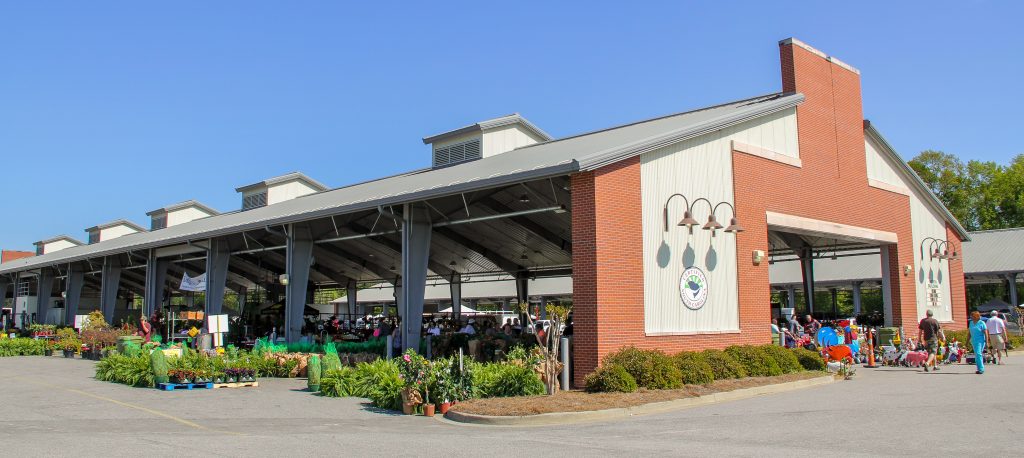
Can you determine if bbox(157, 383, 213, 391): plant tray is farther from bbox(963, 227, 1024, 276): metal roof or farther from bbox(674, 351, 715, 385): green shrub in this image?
bbox(963, 227, 1024, 276): metal roof

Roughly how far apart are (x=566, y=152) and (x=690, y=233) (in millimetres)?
4156

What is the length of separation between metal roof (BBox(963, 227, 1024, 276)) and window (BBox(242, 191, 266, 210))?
3516 centimetres

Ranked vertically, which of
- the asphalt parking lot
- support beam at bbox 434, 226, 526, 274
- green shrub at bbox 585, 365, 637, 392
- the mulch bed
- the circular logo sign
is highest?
support beam at bbox 434, 226, 526, 274

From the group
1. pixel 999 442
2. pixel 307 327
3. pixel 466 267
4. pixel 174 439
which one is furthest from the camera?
pixel 466 267

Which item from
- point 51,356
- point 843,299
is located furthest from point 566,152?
point 843,299

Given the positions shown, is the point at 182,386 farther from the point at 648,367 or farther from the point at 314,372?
the point at 648,367

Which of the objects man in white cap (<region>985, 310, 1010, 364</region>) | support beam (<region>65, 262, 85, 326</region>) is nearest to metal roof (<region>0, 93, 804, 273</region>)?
man in white cap (<region>985, 310, 1010, 364</region>)

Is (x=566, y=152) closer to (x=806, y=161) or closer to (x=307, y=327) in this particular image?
(x=806, y=161)

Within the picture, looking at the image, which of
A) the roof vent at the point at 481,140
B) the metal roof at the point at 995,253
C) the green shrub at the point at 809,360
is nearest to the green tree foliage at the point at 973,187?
the metal roof at the point at 995,253

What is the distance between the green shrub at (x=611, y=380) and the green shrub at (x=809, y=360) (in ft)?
19.7

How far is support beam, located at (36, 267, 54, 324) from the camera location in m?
43.9

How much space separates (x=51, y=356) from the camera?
101 feet

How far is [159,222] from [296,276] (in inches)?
1070

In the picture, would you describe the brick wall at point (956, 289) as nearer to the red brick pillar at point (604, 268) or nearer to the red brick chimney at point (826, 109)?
the red brick chimney at point (826, 109)
